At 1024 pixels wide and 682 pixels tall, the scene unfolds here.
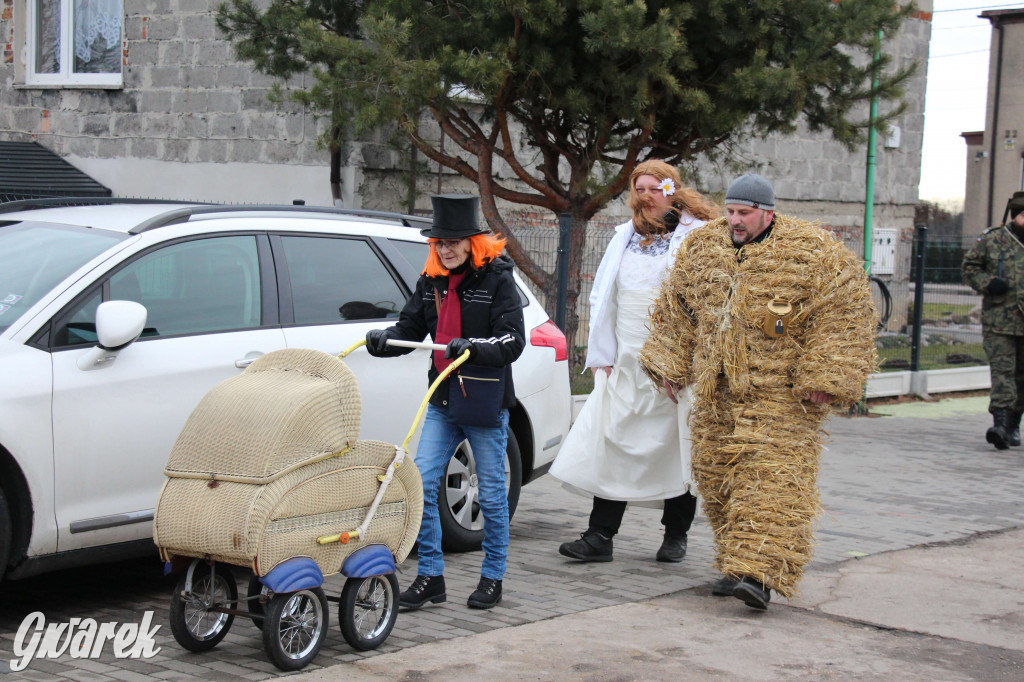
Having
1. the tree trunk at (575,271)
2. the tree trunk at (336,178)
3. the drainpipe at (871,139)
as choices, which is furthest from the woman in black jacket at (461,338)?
the tree trunk at (336,178)

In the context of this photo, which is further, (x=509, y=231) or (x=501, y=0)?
(x=509, y=231)

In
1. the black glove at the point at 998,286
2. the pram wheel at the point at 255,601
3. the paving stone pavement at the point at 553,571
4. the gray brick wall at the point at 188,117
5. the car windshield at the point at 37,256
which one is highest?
the gray brick wall at the point at 188,117

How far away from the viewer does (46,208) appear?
5770 mm

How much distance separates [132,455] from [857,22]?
7.63 metres

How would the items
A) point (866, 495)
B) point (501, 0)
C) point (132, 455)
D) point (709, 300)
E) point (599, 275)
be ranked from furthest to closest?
point (501, 0)
point (866, 495)
point (599, 275)
point (709, 300)
point (132, 455)

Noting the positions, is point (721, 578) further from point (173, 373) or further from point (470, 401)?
point (173, 373)

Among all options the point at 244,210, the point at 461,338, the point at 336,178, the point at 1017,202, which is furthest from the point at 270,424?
the point at 336,178

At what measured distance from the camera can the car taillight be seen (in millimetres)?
6543

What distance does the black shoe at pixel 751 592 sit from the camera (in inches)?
202

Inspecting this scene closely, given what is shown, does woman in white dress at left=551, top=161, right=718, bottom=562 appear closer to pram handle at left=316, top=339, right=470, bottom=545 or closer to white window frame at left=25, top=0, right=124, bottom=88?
pram handle at left=316, top=339, right=470, bottom=545

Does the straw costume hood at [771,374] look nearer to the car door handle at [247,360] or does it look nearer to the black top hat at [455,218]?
the black top hat at [455,218]

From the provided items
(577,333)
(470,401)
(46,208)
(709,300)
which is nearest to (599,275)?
(709,300)

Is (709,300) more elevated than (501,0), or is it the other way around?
(501,0)

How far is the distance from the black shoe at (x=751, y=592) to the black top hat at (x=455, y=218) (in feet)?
6.16
